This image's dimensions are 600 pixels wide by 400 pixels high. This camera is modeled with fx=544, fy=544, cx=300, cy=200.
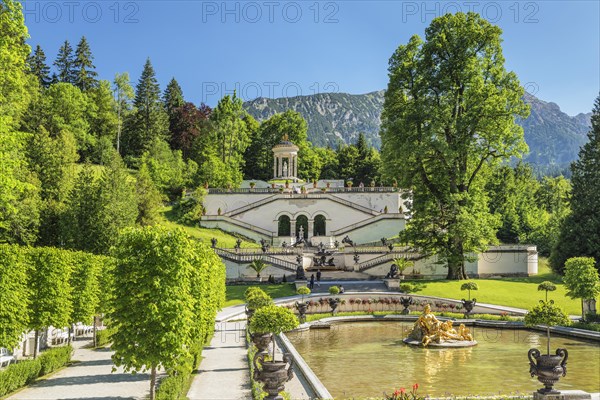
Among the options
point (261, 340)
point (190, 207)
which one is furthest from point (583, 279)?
point (190, 207)

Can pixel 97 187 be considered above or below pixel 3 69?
below

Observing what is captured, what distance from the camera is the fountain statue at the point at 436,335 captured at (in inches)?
970

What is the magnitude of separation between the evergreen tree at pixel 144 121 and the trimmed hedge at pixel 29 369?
5952 cm

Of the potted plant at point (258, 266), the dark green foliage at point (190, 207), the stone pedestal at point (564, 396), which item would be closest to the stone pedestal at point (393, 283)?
the potted plant at point (258, 266)

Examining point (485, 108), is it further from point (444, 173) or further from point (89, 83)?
point (89, 83)

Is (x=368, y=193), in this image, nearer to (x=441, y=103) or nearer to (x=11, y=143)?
(x=441, y=103)

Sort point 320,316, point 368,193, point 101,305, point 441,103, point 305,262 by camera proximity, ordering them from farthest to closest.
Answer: point 368,193
point 305,262
point 441,103
point 320,316
point 101,305

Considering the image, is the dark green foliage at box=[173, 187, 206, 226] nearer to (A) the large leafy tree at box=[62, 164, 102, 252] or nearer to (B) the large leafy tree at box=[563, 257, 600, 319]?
(A) the large leafy tree at box=[62, 164, 102, 252]

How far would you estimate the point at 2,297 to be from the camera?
56.9ft

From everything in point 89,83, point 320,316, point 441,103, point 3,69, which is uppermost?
point 89,83

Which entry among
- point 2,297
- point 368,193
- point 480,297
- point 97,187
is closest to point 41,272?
point 2,297

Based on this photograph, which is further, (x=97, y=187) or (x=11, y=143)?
(x=97, y=187)

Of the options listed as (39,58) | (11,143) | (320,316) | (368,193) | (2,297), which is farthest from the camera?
(39,58)

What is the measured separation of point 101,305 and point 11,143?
8.42 meters
